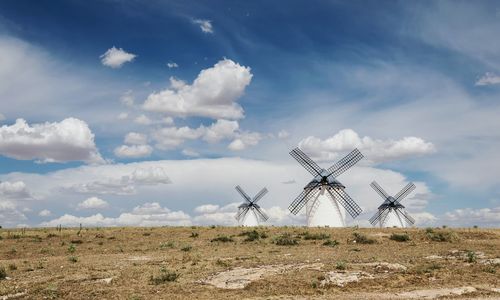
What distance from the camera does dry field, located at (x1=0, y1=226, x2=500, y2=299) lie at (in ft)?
79.2

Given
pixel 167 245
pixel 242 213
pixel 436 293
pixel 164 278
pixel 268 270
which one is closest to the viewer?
pixel 436 293

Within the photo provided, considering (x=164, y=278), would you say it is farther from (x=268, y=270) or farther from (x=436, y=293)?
(x=436, y=293)

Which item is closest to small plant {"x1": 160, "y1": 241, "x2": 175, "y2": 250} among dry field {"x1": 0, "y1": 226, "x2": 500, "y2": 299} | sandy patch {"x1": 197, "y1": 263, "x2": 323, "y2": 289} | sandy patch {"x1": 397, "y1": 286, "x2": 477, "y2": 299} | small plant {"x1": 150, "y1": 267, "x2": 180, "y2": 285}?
dry field {"x1": 0, "y1": 226, "x2": 500, "y2": 299}

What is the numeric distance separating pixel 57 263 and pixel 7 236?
2804cm

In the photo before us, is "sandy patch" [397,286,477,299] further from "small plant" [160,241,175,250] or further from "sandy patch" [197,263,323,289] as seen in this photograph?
"small plant" [160,241,175,250]

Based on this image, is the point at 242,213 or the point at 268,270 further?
the point at 242,213

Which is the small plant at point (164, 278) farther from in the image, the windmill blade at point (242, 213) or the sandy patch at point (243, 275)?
the windmill blade at point (242, 213)

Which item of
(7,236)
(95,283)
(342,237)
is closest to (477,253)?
(342,237)

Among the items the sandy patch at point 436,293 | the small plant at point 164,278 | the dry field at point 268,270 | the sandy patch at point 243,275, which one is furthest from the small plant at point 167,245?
the sandy patch at point 436,293

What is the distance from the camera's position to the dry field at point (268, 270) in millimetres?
24131

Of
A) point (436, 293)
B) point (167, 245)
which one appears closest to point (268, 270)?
point (436, 293)

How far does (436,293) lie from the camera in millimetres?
22750

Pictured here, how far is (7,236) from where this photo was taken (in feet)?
A: 194

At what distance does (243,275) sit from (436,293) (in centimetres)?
1006
